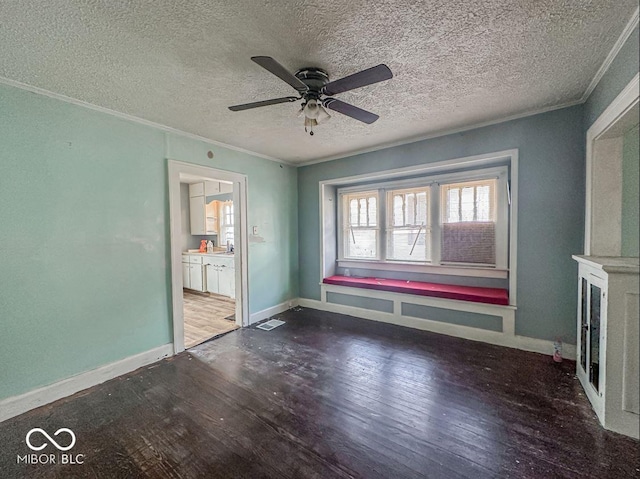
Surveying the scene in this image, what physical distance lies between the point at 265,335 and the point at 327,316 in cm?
103

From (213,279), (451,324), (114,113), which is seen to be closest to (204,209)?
(213,279)

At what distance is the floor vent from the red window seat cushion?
3.10 ft

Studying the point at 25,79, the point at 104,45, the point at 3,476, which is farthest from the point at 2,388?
the point at 104,45

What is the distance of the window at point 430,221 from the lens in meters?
3.29

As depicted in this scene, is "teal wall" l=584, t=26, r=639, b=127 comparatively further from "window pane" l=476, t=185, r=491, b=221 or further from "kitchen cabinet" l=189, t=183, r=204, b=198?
"kitchen cabinet" l=189, t=183, r=204, b=198

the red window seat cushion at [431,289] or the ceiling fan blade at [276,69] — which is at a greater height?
the ceiling fan blade at [276,69]

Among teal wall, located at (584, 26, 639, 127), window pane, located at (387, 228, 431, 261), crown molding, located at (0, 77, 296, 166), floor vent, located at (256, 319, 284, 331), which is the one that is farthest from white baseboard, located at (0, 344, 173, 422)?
teal wall, located at (584, 26, 639, 127)

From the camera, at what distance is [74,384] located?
7.22 ft

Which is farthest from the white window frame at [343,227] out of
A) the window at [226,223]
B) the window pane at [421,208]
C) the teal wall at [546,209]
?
the window at [226,223]

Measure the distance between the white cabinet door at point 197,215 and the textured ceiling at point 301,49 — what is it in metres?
3.41

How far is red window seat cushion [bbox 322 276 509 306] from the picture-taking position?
2.96 metres

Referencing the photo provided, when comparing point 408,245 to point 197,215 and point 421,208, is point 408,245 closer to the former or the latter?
point 421,208

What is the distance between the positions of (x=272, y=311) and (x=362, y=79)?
3419mm

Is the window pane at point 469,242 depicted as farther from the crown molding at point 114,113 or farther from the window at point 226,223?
the window at point 226,223
